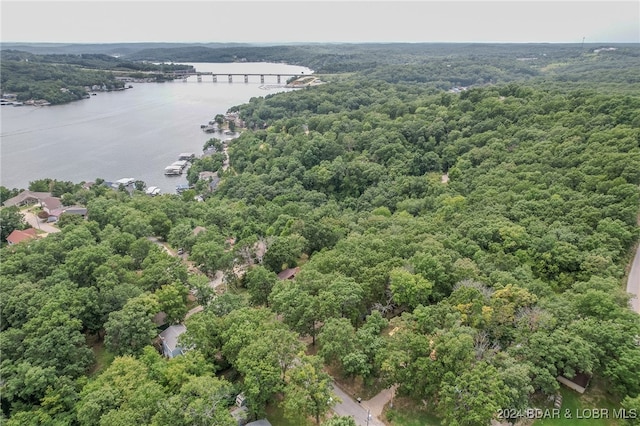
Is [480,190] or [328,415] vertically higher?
[480,190]

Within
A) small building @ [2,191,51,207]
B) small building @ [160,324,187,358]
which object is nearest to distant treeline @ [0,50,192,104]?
small building @ [2,191,51,207]

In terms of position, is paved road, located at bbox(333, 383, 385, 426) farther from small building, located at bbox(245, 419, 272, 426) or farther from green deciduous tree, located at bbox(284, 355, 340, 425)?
small building, located at bbox(245, 419, 272, 426)

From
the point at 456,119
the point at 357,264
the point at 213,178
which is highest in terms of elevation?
A: the point at 456,119

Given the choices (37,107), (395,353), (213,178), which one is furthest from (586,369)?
(37,107)

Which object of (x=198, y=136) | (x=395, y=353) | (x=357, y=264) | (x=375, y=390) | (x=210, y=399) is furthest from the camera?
(x=198, y=136)

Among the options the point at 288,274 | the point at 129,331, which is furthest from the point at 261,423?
the point at 288,274

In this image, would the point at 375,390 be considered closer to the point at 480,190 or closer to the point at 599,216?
the point at 599,216
